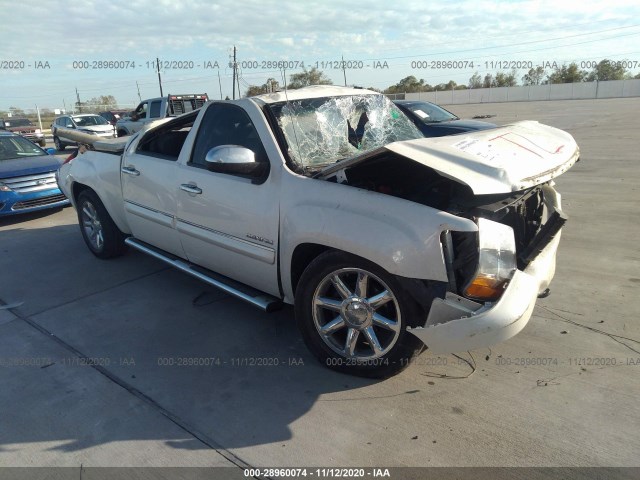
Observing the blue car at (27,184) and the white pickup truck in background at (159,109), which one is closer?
the blue car at (27,184)

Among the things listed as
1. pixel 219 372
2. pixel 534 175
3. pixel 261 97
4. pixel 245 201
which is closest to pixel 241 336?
pixel 219 372

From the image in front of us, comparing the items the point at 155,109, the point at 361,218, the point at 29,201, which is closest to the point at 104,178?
the point at 29,201

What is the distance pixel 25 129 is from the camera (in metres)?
24.3

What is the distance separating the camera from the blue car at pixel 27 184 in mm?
7794

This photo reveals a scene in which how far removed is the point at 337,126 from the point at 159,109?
50.3ft

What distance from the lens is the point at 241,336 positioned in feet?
12.6

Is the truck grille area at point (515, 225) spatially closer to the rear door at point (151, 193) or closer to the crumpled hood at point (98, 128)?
the rear door at point (151, 193)

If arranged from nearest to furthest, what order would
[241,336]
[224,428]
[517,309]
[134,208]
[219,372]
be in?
[517,309] → [224,428] → [219,372] → [241,336] → [134,208]

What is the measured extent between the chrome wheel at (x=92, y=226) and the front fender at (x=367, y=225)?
10.6 feet

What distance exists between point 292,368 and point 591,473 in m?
1.82

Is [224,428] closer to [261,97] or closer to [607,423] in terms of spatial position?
[607,423]

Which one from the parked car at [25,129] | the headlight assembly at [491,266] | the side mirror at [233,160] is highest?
the side mirror at [233,160]

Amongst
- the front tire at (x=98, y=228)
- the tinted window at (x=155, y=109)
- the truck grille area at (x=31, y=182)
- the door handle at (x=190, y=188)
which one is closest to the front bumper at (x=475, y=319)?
the door handle at (x=190, y=188)

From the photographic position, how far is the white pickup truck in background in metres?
17.4
